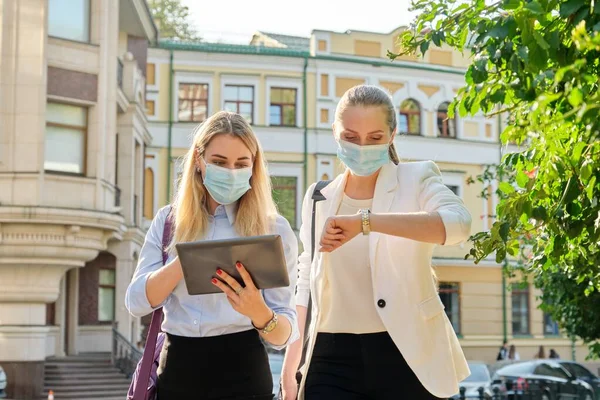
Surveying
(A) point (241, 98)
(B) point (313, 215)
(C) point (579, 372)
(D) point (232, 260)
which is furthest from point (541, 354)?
(D) point (232, 260)

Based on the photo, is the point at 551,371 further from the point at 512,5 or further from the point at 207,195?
the point at 512,5

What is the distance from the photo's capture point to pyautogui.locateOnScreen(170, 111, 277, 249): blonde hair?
5125 mm

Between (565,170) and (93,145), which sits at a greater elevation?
(93,145)

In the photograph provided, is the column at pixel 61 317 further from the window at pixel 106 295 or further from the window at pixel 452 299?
the window at pixel 452 299

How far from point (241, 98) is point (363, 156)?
38.1 m

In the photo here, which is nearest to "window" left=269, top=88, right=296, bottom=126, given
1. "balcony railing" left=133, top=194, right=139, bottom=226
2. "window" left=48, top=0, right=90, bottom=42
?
"balcony railing" left=133, top=194, right=139, bottom=226

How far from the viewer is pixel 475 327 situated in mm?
45281

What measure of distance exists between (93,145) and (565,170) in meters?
24.3

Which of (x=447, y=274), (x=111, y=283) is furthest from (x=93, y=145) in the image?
(x=447, y=274)

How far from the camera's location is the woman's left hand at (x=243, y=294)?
4.59 m

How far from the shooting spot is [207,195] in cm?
532

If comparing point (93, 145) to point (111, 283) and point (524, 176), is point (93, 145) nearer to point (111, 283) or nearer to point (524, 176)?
point (111, 283)

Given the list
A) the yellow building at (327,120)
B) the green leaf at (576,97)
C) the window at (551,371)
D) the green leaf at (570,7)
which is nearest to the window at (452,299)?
the yellow building at (327,120)

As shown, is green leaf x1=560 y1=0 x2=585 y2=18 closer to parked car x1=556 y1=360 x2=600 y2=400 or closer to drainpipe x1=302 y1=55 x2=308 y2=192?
parked car x1=556 y1=360 x2=600 y2=400
